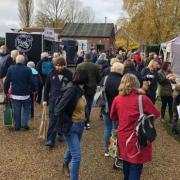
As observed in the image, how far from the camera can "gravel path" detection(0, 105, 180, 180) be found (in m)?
6.44

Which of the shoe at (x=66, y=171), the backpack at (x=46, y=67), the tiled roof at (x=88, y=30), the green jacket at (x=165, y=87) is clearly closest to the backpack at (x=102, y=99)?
the shoe at (x=66, y=171)

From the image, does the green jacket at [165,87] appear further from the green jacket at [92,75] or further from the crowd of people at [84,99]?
the green jacket at [92,75]

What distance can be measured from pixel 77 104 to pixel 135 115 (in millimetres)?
841

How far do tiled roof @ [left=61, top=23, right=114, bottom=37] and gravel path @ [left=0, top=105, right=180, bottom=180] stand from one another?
5788 cm

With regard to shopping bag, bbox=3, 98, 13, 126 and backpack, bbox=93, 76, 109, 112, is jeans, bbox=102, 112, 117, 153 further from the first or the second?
shopping bag, bbox=3, 98, 13, 126

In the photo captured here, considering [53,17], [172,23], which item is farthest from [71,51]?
[53,17]

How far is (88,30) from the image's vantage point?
68.8 m

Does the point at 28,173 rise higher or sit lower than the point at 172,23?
lower

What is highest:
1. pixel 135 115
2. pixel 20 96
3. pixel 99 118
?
pixel 135 115

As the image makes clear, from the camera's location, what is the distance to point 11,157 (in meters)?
7.27

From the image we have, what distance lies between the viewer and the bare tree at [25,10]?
67.6 meters

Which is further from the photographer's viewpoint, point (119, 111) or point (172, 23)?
point (172, 23)

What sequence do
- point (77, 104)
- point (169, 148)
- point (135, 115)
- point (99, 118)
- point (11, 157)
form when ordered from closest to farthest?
point (135, 115), point (77, 104), point (11, 157), point (169, 148), point (99, 118)

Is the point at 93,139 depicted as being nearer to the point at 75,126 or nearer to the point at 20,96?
the point at 20,96
